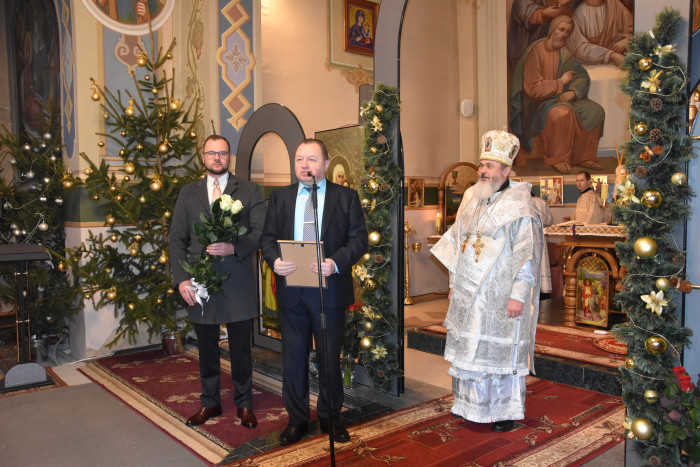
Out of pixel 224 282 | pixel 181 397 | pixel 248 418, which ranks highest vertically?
pixel 224 282

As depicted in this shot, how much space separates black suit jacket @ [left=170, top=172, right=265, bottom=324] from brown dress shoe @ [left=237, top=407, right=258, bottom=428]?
29.2 inches

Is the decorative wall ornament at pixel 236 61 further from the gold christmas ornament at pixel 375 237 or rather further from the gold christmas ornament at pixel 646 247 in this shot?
the gold christmas ornament at pixel 646 247

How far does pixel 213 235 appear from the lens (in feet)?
12.9

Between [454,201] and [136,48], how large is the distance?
657cm

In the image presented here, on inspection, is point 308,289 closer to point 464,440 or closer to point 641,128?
point 464,440

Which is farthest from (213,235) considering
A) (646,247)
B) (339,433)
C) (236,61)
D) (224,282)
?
(236,61)

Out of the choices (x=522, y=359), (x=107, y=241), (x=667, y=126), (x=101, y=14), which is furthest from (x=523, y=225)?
(x=101, y=14)

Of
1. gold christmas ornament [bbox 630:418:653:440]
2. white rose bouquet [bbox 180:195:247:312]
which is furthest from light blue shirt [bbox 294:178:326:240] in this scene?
gold christmas ornament [bbox 630:418:653:440]

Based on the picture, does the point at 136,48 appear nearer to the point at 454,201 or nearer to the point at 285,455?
the point at 285,455

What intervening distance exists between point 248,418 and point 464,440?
1642 millimetres

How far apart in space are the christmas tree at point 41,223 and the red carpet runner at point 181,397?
99 cm

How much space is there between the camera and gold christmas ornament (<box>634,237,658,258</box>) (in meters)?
2.93

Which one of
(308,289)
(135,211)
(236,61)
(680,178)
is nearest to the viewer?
(680,178)

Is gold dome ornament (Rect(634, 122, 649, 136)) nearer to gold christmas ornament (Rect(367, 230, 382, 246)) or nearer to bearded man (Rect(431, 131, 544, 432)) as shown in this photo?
bearded man (Rect(431, 131, 544, 432))
